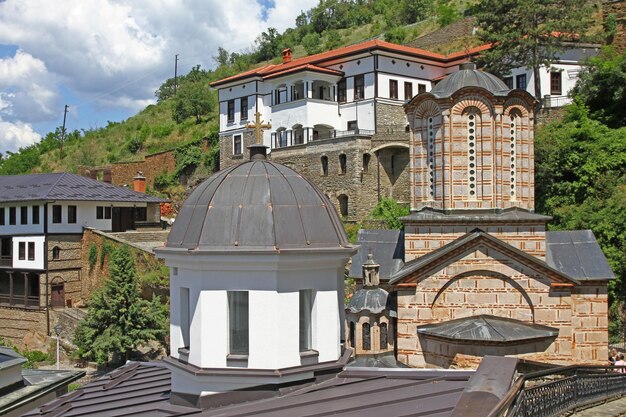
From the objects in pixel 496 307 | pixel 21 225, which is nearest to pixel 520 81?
pixel 496 307

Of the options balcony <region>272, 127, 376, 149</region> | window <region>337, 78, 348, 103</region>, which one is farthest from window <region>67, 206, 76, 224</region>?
window <region>337, 78, 348, 103</region>

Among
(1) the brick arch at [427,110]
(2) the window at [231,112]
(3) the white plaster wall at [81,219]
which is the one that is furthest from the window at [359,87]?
(1) the brick arch at [427,110]

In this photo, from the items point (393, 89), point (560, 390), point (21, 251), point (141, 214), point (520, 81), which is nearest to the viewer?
point (560, 390)

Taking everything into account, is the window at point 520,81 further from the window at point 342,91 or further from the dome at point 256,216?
the dome at point 256,216

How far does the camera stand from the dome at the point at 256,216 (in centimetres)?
805

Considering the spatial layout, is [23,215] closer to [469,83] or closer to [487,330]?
[469,83]

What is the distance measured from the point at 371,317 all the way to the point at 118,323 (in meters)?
13.7

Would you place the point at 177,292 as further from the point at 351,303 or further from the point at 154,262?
the point at 154,262

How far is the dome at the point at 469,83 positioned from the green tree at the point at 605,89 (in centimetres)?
1338

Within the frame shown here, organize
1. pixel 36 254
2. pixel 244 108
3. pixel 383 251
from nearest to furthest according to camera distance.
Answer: pixel 383 251 → pixel 36 254 → pixel 244 108

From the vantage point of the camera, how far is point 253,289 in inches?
318

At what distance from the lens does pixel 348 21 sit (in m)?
80.3

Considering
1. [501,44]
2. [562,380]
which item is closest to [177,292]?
[562,380]

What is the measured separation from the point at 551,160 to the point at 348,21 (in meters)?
57.8
